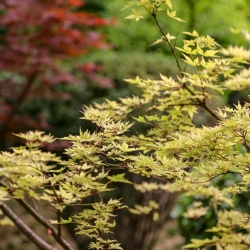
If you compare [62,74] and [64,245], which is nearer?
[64,245]

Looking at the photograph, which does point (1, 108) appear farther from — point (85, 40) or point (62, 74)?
point (85, 40)

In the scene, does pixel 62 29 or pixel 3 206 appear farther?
pixel 62 29

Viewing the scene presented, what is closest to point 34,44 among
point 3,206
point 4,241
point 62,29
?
point 62,29

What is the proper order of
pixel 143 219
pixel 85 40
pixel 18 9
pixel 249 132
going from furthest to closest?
pixel 85 40 → pixel 18 9 → pixel 143 219 → pixel 249 132

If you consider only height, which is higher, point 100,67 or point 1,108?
point 100,67

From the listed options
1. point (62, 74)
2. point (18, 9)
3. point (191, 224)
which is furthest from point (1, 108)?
point (191, 224)

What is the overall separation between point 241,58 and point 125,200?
235 centimetres

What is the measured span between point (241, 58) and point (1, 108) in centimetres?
315

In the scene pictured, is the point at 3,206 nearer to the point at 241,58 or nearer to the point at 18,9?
the point at 241,58

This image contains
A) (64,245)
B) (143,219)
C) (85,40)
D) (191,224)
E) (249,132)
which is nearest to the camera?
(249,132)

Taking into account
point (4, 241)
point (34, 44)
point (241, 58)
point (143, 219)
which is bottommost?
point (4, 241)

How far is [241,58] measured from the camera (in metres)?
1.95

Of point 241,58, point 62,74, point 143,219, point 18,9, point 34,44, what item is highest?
point 241,58

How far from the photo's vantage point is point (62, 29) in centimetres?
432
